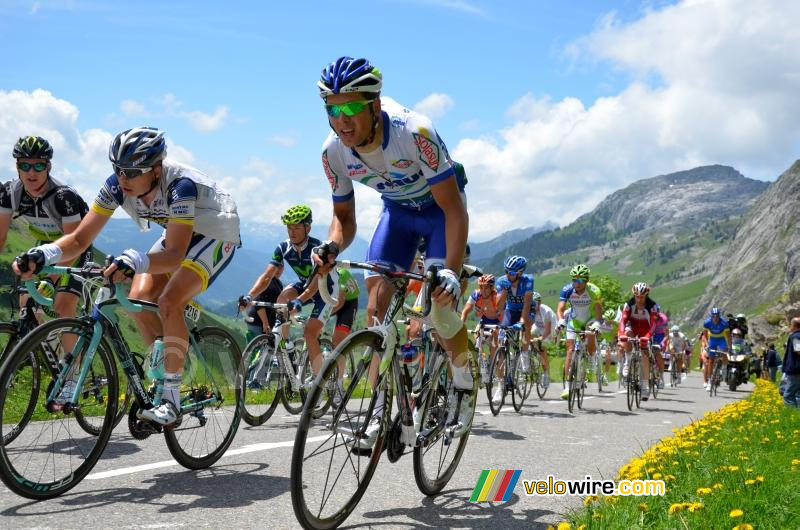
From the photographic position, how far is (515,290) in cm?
1273

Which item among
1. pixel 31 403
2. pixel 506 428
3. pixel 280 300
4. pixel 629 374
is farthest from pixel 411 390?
pixel 629 374

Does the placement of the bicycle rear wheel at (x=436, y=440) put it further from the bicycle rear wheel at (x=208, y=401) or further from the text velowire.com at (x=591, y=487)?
the bicycle rear wheel at (x=208, y=401)

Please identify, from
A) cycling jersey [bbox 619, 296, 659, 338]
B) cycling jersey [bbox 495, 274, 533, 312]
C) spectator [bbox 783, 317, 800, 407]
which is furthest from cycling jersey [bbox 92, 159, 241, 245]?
spectator [bbox 783, 317, 800, 407]

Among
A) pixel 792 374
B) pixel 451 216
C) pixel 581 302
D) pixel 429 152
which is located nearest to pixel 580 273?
pixel 581 302

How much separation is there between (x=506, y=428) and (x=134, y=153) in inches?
234

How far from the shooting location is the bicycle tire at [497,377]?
11.0m

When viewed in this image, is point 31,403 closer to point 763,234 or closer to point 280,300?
point 280,300

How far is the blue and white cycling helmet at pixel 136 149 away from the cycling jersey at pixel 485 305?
8125 millimetres

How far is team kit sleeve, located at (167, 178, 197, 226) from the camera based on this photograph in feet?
16.9

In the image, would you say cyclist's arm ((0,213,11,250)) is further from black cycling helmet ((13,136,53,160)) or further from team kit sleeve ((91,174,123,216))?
team kit sleeve ((91,174,123,216))

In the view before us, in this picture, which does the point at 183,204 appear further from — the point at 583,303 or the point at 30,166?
the point at 583,303

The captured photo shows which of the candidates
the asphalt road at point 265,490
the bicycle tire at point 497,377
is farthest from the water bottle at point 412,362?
the bicycle tire at point 497,377

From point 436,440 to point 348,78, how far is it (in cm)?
237

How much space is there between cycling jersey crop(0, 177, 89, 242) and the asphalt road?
2013 mm
